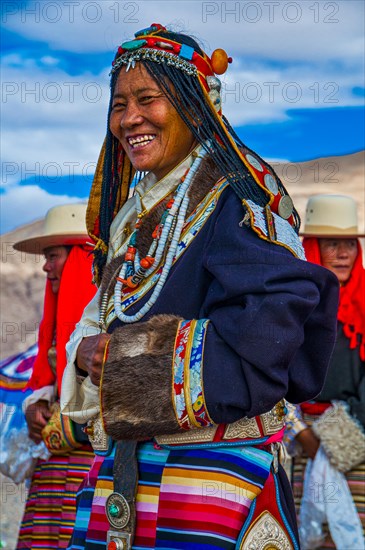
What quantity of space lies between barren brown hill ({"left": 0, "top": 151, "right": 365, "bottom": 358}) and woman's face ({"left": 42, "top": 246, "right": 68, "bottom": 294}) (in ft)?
25.4

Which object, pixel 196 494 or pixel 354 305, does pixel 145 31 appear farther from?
pixel 354 305

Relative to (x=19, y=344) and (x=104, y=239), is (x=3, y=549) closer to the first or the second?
(x=104, y=239)

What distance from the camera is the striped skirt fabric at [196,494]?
8.77 ft

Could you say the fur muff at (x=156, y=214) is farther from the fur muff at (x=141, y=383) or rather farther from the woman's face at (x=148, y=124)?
the fur muff at (x=141, y=383)

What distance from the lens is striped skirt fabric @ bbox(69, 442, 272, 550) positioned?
8.77ft

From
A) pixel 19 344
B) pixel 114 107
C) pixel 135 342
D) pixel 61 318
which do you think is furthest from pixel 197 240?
pixel 19 344

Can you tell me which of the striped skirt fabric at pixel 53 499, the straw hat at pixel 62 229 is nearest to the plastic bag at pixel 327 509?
the striped skirt fabric at pixel 53 499

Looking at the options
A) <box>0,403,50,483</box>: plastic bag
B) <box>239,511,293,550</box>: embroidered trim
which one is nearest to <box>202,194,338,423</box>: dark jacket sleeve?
<box>239,511,293,550</box>: embroidered trim

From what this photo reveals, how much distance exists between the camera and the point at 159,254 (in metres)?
2.96

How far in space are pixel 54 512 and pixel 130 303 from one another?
3154 mm

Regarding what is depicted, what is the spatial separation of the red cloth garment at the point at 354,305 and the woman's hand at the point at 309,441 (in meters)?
0.57

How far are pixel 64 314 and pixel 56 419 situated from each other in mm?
683

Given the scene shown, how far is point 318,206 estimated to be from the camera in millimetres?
6609

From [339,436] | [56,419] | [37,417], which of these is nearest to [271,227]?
[56,419]
